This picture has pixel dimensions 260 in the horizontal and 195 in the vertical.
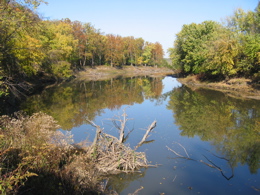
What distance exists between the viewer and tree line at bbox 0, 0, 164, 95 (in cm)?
1372

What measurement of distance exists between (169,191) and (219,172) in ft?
10.8

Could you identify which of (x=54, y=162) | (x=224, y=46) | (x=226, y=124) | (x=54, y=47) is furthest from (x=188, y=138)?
(x=54, y=47)

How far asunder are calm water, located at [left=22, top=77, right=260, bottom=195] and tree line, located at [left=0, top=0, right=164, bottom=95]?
20.1ft

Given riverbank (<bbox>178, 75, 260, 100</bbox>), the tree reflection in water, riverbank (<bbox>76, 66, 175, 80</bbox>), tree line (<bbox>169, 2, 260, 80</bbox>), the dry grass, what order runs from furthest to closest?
riverbank (<bbox>76, 66, 175, 80</bbox>) < tree line (<bbox>169, 2, 260, 80</bbox>) < riverbank (<bbox>178, 75, 260, 100</bbox>) < the tree reflection in water < the dry grass

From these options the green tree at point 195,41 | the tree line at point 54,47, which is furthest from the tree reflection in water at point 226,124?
the green tree at point 195,41

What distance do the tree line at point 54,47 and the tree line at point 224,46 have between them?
2805cm

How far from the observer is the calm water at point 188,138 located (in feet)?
32.0

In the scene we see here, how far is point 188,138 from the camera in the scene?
15477 millimetres

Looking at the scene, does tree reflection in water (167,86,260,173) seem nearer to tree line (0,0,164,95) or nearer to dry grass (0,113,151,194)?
dry grass (0,113,151,194)

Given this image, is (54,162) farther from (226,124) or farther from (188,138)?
(226,124)

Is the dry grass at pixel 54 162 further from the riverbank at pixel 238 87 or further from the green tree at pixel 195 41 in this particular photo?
the green tree at pixel 195 41

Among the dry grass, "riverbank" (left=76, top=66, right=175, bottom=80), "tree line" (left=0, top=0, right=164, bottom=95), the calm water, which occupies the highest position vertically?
"tree line" (left=0, top=0, right=164, bottom=95)

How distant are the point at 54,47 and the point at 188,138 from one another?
132 ft

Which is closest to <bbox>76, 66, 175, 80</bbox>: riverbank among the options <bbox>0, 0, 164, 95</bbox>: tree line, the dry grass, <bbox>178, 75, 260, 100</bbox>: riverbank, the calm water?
<bbox>0, 0, 164, 95</bbox>: tree line
